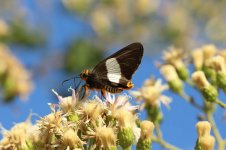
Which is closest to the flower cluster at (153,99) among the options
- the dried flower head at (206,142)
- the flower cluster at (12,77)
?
the dried flower head at (206,142)

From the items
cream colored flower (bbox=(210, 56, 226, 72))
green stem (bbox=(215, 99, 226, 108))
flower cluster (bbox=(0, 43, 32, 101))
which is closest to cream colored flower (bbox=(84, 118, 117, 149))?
green stem (bbox=(215, 99, 226, 108))

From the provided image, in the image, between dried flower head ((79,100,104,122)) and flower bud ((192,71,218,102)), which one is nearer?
dried flower head ((79,100,104,122))

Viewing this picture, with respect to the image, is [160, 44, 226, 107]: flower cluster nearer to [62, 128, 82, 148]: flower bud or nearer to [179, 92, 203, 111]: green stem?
[179, 92, 203, 111]: green stem

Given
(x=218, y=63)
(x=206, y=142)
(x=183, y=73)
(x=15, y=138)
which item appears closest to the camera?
(x=206, y=142)

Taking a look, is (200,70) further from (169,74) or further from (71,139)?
(71,139)

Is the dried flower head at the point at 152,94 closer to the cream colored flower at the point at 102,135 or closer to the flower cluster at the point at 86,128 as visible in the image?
the flower cluster at the point at 86,128

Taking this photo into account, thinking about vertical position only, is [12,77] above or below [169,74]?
above

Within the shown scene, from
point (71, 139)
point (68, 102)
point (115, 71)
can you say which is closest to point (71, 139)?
point (71, 139)
